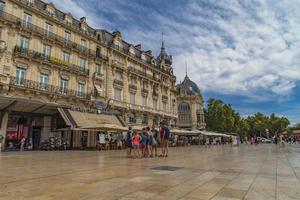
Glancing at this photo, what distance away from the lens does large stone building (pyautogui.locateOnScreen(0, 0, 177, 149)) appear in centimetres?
2073

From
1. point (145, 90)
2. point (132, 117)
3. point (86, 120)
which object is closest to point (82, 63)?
point (86, 120)

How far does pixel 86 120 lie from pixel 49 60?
22.2ft

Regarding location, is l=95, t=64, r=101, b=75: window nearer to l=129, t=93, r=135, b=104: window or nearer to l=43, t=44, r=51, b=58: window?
l=129, t=93, r=135, b=104: window

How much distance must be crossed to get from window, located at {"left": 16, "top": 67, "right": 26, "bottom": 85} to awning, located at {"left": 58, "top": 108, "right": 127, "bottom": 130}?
3.90 metres

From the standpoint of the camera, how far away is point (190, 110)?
62156 millimetres

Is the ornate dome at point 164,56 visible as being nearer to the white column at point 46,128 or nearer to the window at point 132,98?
the window at point 132,98

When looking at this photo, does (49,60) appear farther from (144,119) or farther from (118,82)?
(144,119)

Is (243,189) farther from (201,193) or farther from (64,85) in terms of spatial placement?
(64,85)

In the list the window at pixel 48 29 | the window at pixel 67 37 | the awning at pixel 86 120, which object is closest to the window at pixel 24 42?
the window at pixel 48 29

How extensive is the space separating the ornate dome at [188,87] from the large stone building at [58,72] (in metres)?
29.8

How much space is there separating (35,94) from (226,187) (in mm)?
20589

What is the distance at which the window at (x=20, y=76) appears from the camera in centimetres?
2094

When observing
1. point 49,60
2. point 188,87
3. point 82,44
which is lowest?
point 49,60

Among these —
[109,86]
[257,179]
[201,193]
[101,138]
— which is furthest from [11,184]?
[109,86]
